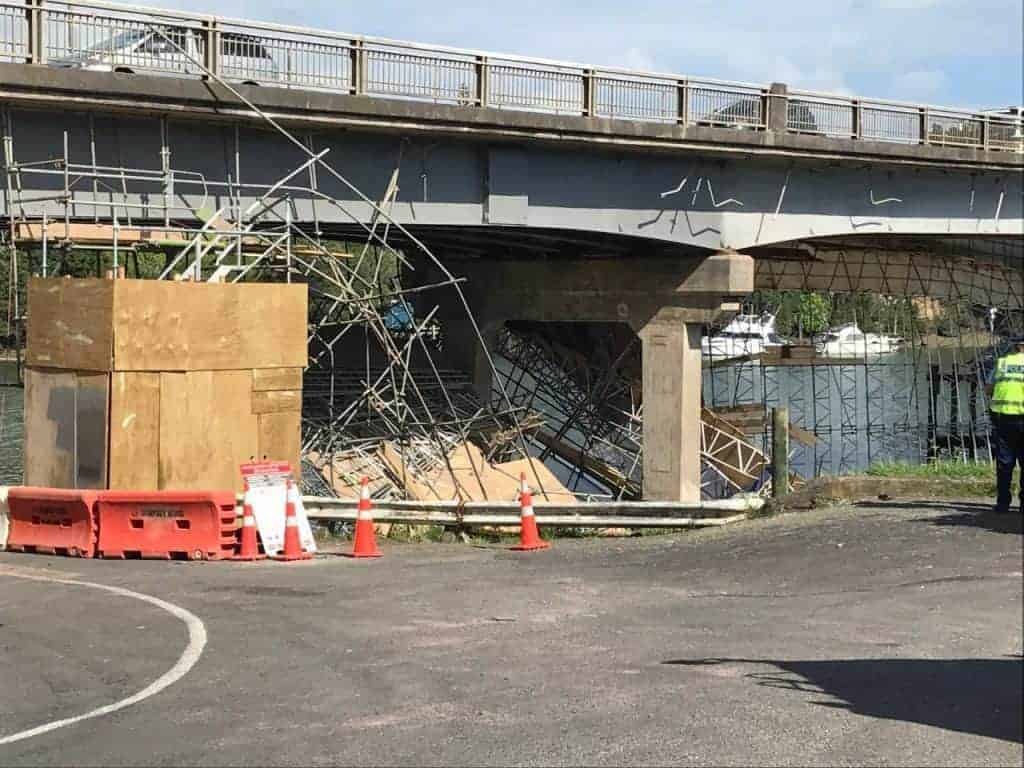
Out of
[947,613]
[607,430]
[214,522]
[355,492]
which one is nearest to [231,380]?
[214,522]

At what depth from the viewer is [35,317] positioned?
1648 cm

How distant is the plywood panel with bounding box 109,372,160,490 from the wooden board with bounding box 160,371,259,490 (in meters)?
0.09

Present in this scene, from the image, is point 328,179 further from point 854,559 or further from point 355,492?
point 854,559

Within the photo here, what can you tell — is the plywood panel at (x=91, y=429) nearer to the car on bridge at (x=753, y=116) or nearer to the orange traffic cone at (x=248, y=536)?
the orange traffic cone at (x=248, y=536)

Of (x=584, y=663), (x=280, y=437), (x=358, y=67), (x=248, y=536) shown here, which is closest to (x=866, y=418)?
(x=358, y=67)

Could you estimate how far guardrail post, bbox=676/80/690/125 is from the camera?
2484 centimetres

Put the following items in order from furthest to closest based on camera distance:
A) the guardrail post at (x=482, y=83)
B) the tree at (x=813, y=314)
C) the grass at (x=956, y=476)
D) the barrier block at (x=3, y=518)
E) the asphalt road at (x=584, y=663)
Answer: the tree at (x=813, y=314) < the guardrail post at (x=482, y=83) < the barrier block at (x=3, y=518) < the grass at (x=956, y=476) < the asphalt road at (x=584, y=663)

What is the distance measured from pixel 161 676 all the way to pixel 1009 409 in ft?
21.4

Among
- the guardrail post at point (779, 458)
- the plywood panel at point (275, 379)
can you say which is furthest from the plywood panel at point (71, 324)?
the guardrail post at point (779, 458)

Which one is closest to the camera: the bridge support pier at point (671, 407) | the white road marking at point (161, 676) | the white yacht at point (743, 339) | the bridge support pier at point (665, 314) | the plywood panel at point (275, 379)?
the white road marking at point (161, 676)

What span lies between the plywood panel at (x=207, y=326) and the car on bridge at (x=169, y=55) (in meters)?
4.01

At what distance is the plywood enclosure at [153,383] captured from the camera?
620 inches

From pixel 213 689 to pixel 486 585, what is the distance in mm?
4178

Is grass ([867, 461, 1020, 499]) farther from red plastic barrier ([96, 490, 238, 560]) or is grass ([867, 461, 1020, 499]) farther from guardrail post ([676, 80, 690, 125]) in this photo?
guardrail post ([676, 80, 690, 125])
